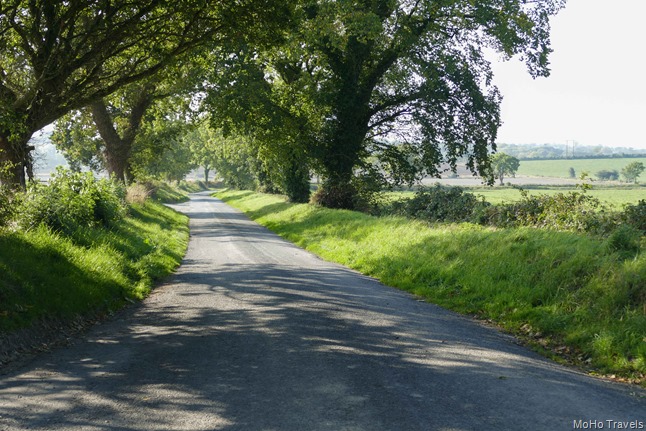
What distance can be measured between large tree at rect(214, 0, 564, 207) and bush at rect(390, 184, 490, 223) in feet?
19.7

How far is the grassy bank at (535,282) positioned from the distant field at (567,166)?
10892 cm

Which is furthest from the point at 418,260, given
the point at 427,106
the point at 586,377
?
the point at 427,106

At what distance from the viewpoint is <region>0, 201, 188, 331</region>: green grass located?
27.4 feet

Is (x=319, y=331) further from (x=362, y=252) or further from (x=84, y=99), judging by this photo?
(x=362, y=252)

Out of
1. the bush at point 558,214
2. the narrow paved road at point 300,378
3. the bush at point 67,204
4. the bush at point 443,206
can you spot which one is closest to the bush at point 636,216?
the bush at point 558,214

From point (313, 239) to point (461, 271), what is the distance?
11207 mm

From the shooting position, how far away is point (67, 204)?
580 inches

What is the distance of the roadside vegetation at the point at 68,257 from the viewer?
28.2ft

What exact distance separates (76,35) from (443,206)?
14.6m

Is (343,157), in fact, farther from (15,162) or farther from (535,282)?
(535,282)

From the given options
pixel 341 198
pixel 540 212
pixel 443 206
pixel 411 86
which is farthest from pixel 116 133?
pixel 540 212

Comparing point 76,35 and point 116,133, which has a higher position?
point 116,133

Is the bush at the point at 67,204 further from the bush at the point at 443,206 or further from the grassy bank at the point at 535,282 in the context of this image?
the bush at the point at 443,206

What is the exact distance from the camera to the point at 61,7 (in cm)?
1163
